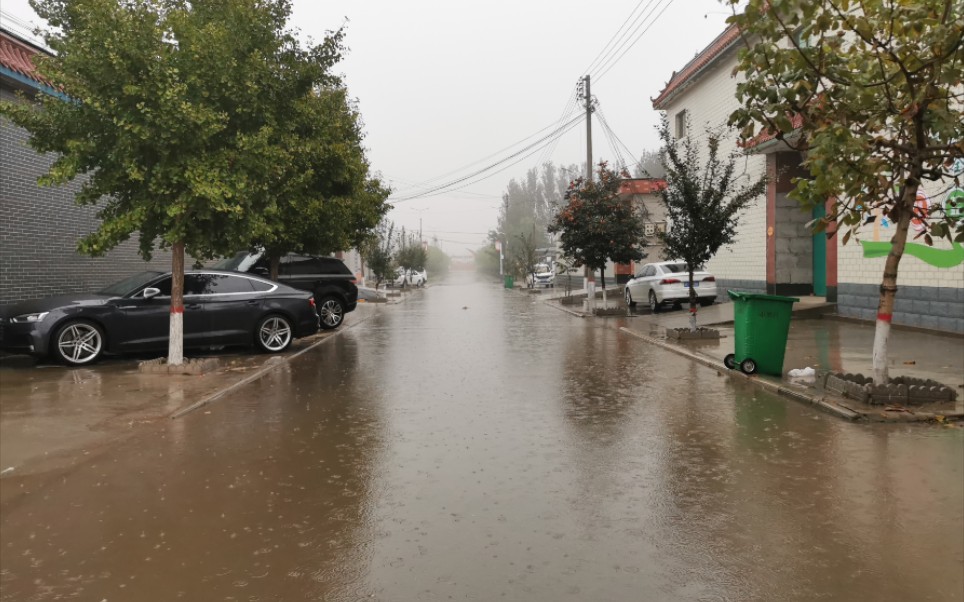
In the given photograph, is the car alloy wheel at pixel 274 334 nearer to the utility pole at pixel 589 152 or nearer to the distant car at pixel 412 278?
the utility pole at pixel 589 152

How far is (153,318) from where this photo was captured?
41.5ft

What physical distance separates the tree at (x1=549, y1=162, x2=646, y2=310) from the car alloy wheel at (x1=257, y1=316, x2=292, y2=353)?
41.8 ft

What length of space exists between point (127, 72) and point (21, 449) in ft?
20.4

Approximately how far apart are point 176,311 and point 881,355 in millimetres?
10036

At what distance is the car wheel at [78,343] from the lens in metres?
11.7

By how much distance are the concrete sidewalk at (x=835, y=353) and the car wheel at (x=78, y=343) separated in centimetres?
1001

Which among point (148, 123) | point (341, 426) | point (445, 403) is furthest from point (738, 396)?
point (148, 123)

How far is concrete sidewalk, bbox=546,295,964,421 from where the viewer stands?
26.7ft

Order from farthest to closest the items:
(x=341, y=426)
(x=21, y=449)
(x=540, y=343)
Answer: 1. (x=540, y=343)
2. (x=341, y=426)
3. (x=21, y=449)

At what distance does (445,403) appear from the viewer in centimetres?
900

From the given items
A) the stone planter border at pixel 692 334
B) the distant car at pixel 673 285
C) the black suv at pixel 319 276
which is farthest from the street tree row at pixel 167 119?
the distant car at pixel 673 285

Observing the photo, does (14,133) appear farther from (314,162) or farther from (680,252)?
(680,252)

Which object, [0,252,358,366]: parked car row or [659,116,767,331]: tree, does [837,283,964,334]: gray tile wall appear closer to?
[659,116,767,331]: tree

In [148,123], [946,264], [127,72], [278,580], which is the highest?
[127,72]
